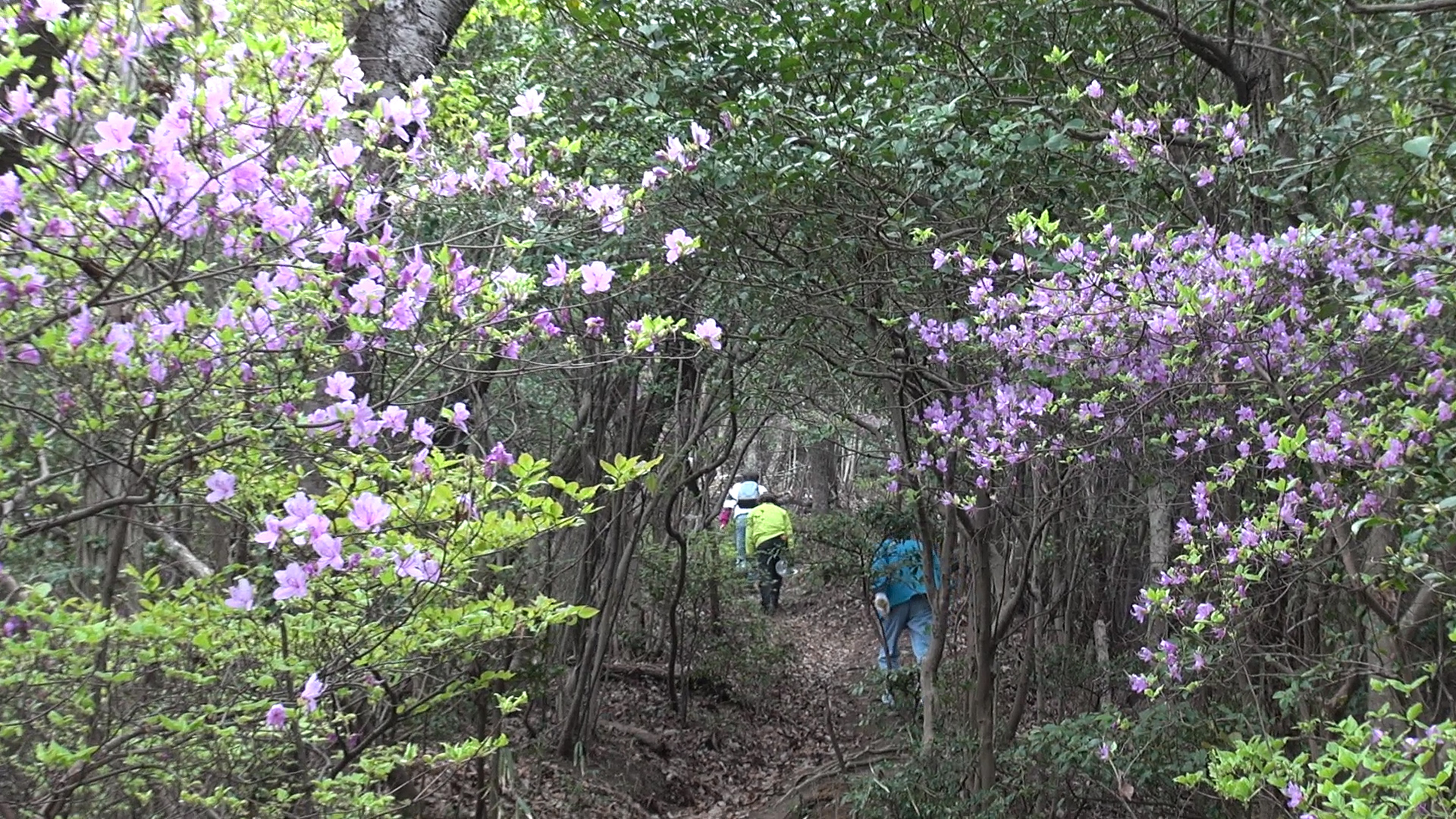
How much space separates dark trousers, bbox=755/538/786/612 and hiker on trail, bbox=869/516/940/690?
2862 mm

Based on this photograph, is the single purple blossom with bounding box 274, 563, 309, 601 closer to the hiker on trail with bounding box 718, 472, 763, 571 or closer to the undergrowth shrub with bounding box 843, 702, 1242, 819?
the undergrowth shrub with bounding box 843, 702, 1242, 819

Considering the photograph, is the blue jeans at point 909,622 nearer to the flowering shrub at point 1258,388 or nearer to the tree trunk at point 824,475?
the flowering shrub at point 1258,388

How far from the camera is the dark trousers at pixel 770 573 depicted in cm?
1031

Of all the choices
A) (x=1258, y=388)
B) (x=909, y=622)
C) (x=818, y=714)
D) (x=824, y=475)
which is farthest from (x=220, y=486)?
(x=824, y=475)

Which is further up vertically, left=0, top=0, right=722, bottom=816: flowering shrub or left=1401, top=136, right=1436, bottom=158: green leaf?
left=1401, top=136, right=1436, bottom=158: green leaf

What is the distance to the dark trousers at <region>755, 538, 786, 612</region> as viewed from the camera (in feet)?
33.8

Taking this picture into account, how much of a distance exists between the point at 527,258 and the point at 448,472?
2.72 m

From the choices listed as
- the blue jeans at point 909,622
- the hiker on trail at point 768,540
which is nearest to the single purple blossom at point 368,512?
the blue jeans at point 909,622

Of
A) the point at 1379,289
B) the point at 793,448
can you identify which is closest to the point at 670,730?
the point at 1379,289

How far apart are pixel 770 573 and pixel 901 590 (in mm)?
3648

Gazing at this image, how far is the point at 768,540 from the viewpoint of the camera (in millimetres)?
10148

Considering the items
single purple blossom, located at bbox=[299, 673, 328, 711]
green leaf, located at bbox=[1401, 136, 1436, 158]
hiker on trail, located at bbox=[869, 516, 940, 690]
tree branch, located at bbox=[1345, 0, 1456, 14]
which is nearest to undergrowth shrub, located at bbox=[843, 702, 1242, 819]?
hiker on trail, located at bbox=[869, 516, 940, 690]

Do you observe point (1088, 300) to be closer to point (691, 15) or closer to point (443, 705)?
point (691, 15)

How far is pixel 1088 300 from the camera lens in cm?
310
